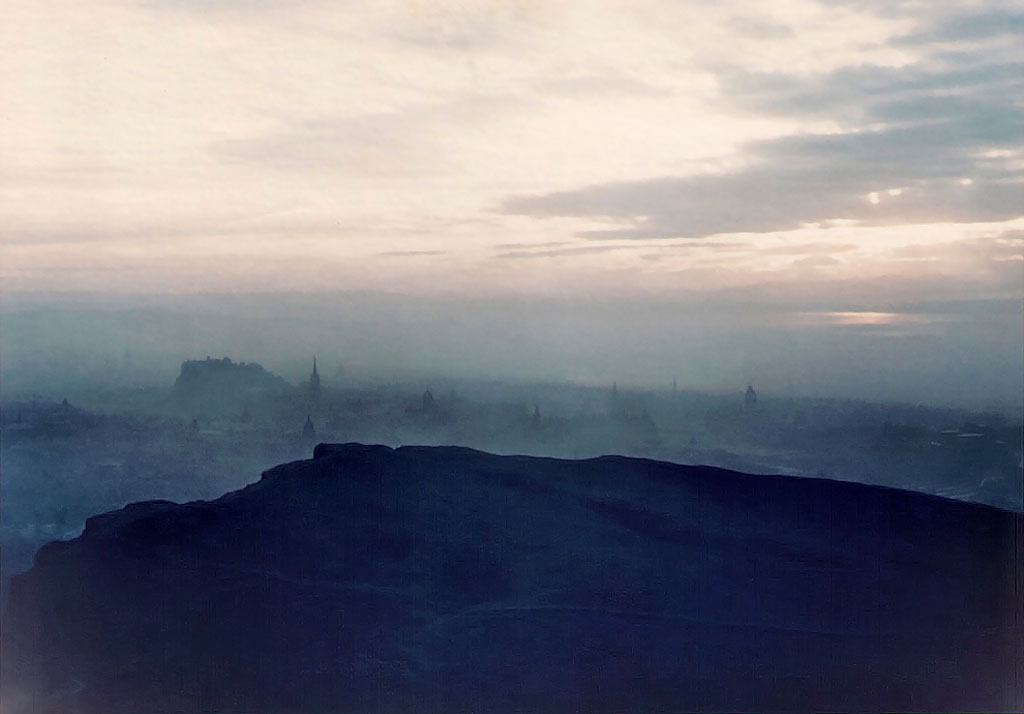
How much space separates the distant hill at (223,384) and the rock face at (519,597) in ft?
1.10

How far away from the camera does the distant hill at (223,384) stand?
14.3 ft

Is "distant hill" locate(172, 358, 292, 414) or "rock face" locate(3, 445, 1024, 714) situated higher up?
"distant hill" locate(172, 358, 292, 414)

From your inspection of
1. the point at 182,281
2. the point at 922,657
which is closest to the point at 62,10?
the point at 182,281

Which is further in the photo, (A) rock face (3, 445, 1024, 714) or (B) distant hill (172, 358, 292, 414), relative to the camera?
(B) distant hill (172, 358, 292, 414)

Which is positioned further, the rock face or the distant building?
the distant building

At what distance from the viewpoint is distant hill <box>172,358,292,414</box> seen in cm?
436

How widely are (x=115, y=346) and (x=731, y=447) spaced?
8.82 feet

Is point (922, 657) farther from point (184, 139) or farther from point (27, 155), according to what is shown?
point (27, 155)

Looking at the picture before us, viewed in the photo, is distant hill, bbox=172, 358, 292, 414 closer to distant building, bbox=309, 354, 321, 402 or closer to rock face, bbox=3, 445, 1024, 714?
distant building, bbox=309, 354, 321, 402

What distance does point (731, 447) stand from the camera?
454 centimetres

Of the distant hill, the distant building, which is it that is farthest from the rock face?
the distant hill

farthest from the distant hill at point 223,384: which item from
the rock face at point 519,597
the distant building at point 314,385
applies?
the rock face at point 519,597

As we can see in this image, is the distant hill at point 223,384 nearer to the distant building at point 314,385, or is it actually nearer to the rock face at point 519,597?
the distant building at point 314,385

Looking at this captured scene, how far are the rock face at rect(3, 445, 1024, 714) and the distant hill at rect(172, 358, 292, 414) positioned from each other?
1.10 ft
